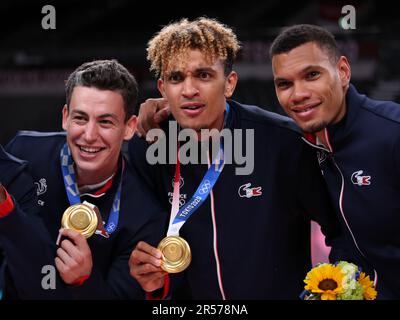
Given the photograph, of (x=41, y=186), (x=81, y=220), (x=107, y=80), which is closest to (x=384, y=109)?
(x=107, y=80)

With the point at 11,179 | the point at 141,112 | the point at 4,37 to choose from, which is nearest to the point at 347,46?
the point at 141,112

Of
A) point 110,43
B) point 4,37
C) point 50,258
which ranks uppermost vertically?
point 4,37

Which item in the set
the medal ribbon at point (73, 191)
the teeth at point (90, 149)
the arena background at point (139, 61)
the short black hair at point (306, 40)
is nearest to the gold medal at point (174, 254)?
the medal ribbon at point (73, 191)

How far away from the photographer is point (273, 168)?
8.79ft

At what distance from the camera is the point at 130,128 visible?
8.82ft

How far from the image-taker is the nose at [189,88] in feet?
8.51

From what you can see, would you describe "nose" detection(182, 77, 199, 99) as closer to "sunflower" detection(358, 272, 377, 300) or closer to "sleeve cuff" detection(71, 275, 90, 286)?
"sleeve cuff" detection(71, 275, 90, 286)

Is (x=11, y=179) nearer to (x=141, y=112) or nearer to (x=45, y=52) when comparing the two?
(x=141, y=112)

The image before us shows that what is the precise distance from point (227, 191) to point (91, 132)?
0.62 metres

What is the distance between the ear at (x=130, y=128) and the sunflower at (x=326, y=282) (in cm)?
93

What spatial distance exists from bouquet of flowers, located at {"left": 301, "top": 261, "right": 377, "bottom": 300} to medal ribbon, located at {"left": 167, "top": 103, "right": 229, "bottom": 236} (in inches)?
21.6

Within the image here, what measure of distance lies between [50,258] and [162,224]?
51 centimetres

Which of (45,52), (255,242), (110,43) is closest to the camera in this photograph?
(255,242)

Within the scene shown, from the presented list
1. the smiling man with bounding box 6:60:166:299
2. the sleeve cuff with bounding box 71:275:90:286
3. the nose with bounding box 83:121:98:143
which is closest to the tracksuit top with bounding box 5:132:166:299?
the smiling man with bounding box 6:60:166:299
